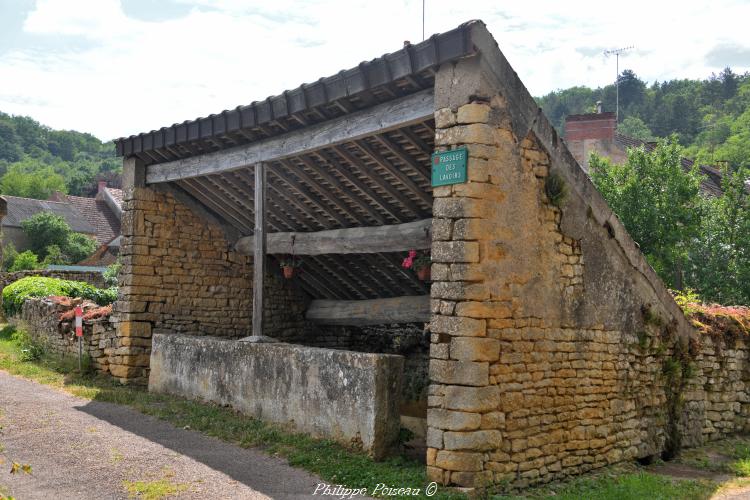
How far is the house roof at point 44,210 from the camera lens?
114 ft

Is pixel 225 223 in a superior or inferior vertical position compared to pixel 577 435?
superior

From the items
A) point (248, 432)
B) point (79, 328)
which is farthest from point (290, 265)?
point (79, 328)

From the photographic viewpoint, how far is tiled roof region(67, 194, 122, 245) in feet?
124

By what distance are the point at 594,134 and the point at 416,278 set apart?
11872 millimetres

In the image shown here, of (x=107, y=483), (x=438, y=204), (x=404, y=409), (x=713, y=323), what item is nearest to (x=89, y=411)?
(x=107, y=483)

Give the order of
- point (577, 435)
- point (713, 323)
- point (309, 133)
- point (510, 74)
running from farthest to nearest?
point (713, 323)
point (309, 133)
point (577, 435)
point (510, 74)

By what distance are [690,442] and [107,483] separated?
21.9 feet

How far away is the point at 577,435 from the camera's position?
→ 6676mm

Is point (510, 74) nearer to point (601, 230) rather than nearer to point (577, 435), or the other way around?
point (601, 230)

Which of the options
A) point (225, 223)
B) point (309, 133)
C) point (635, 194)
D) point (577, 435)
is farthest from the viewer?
point (635, 194)

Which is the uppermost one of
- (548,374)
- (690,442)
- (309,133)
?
(309,133)

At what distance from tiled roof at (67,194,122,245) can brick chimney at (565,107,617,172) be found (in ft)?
86.1

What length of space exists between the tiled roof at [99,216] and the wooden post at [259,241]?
100 ft

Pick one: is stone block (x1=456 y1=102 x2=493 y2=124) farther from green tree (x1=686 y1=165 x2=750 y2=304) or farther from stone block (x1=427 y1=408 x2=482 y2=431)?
green tree (x1=686 y1=165 x2=750 y2=304)
